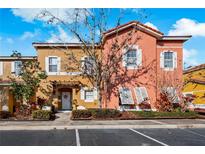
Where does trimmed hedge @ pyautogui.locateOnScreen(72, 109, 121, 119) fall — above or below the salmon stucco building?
below

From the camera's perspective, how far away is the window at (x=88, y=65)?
2669 centimetres

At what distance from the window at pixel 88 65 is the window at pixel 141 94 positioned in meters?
4.22

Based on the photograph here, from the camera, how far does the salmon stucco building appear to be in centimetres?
2691

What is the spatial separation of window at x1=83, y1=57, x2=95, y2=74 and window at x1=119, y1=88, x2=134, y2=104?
3117 millimetres

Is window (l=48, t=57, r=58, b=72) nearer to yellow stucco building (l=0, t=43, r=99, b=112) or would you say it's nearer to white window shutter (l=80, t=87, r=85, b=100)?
yellow stucco building (l=0, t=43, r=99, b=112)

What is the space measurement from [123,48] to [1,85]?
11.5 meters

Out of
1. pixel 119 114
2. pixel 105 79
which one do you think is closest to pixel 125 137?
pixel 119 114

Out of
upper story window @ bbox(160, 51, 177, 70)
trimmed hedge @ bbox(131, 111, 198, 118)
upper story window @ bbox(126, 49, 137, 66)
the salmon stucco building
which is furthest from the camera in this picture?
upper story window @ bbox(160, 51, 177, 70)

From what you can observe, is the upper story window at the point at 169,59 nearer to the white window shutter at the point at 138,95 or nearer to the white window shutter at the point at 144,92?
the white window shutter at the point at 144,92


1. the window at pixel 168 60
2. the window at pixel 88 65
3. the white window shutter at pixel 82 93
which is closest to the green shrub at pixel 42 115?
the window at pixel 88 65

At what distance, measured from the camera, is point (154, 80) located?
27.2 metres

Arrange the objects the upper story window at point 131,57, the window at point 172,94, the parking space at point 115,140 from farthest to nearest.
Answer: the upper story window at point 131,57
the window at point 172,94
the parking space at point 115,140

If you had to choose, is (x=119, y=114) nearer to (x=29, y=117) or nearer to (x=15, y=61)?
(x=29, y=117)

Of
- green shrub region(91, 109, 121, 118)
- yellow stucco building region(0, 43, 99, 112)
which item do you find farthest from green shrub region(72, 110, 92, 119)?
yellow stucco building region(0, 43, 99, 112)
